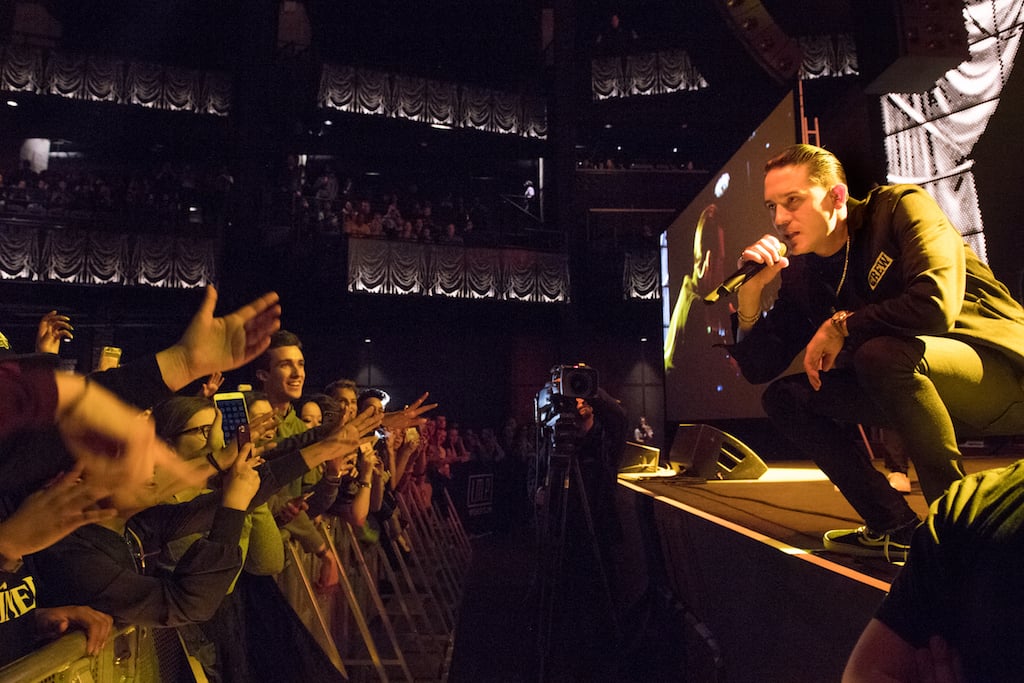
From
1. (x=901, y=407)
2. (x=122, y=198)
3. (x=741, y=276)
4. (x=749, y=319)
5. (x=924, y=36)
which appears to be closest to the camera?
(x=901, y=407)

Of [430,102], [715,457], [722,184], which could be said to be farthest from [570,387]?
[430,102]

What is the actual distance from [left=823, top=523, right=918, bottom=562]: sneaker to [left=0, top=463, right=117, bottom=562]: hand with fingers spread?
1346 mm

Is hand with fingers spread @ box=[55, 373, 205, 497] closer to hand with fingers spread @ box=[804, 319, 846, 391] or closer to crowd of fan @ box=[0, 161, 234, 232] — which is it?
hand with fingers spread @ box=[804, 319, 846, 391]

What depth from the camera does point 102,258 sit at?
10.2 meters

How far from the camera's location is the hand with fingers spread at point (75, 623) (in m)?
1.17

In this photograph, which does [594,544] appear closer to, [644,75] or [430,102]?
[430,102]

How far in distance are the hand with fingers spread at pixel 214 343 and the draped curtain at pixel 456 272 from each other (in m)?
10.2

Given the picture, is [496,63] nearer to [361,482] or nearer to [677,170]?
[677,170]

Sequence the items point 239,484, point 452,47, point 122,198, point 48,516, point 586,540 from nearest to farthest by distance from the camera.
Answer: point 48,516 < point 239,484 < point 586,540 < point 122,198 < point 452,47

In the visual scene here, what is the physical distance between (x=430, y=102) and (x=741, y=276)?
1278 cm

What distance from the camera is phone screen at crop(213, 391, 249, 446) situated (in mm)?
2371

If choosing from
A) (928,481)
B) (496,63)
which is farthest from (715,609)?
(496,63)

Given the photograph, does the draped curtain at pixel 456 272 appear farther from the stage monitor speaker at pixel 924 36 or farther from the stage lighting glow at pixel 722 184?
the stage monitor speaker at pixel 924 36

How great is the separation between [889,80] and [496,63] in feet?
39.7
